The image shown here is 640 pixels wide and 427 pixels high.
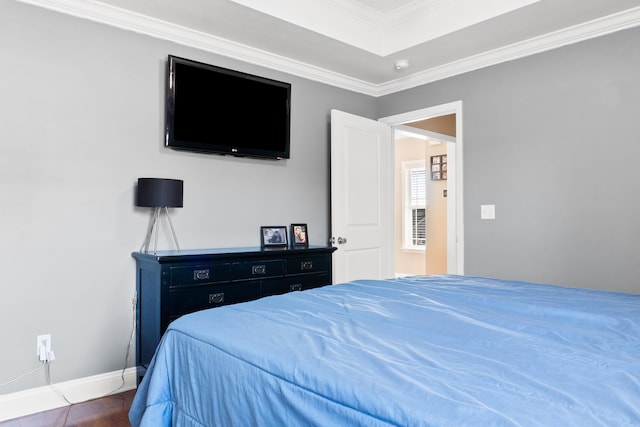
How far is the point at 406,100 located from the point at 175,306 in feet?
9.84

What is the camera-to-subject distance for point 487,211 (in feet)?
12.1

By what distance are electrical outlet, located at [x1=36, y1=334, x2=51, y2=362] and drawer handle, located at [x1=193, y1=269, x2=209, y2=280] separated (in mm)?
955

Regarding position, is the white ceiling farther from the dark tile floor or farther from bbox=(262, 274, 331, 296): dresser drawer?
the dark tile floor

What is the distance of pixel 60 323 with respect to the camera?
2.69 m

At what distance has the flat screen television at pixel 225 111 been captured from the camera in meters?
3.12

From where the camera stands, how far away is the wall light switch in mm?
3652

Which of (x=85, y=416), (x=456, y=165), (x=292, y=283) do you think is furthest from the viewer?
(x=456, y=165)

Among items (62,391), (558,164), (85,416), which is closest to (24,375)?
(62,391)

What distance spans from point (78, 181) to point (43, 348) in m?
1.04

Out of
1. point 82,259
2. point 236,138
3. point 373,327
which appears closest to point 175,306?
point 82,259

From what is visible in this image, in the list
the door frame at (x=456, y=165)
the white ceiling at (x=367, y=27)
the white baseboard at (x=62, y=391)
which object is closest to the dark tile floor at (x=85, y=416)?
the white baseboard at (x=62, y=391)

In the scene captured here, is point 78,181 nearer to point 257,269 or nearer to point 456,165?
point 257,269

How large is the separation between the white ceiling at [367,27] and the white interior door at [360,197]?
24.2 inches

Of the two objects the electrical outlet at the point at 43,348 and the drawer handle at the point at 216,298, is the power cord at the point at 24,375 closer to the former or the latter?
the electrical outlet at the point at 43,348
